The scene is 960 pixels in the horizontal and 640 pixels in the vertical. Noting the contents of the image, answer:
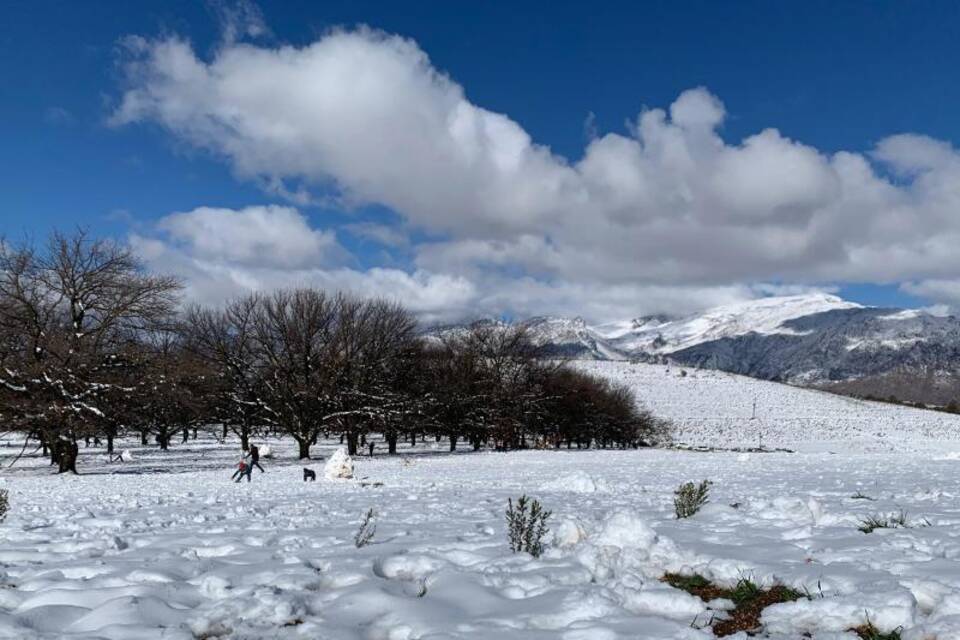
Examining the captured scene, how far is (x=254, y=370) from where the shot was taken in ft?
132

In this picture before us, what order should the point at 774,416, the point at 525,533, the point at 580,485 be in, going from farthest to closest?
1. the point at 774,416
2. the point at 580,485
3. the point at 525,533

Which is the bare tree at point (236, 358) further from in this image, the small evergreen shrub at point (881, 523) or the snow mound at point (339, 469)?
the small evergreen shrub at point (881, 523)

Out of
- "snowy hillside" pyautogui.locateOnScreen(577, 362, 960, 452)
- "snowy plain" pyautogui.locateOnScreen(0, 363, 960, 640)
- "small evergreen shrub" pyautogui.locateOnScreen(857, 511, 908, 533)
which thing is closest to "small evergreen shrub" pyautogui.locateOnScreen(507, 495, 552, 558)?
"snowy plain" pyautogui.locateOnScreen(0, 363, 960, 640)

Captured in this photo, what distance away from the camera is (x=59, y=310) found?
28.9 meters

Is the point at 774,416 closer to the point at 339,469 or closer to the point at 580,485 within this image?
the point at 339,469

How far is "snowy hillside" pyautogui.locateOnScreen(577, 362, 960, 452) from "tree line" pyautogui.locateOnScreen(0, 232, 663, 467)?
23335 mm

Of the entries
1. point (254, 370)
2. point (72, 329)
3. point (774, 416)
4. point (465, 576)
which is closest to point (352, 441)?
point (254, 370)

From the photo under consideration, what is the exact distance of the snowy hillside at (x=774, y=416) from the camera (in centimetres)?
7547

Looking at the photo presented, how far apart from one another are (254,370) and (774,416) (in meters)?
80.3

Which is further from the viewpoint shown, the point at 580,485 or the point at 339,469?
the point at 339,469

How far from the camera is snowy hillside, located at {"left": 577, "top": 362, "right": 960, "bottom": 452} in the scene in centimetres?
7547

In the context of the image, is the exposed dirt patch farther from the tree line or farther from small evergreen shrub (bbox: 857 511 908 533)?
the tree line

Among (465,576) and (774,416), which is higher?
(465,576)

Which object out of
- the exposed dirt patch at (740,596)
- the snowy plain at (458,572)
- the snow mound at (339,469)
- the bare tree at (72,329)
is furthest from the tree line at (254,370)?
the exposed dirt patch at (740,596)
